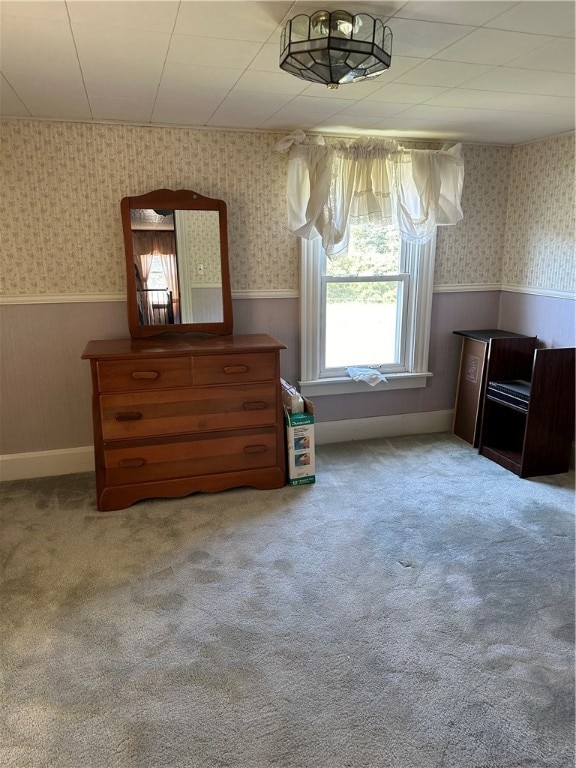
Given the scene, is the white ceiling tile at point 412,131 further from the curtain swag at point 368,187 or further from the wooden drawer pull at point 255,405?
the wooden drawer pull at point 255,405

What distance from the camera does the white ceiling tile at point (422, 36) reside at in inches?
71.4

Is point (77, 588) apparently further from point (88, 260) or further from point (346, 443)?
point (346, 443)

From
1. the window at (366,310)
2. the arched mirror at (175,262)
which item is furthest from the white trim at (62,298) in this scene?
the window at (366,310)

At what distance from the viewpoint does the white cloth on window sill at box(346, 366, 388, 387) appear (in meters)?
3.91

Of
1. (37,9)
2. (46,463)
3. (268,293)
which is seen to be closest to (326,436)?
(268,293)

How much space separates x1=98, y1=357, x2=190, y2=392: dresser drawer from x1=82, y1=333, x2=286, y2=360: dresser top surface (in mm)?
42

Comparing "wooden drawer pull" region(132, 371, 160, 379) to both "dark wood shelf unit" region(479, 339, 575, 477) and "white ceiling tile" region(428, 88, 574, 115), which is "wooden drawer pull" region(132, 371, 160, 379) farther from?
"dark wood shelf unit" region(479, 339, 575, 477)

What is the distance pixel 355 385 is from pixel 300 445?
0.88m

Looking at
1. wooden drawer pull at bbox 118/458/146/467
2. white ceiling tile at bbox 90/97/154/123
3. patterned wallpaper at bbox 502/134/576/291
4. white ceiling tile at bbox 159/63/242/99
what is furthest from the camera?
patterned wallpaper at bbox 502/134/576/291

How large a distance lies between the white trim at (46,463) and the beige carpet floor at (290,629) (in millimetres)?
190

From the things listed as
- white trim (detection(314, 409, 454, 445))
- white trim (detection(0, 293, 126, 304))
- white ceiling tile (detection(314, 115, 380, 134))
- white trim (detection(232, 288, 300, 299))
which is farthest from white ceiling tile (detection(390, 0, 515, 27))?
white trim (detection(314, 409, 454, 445))

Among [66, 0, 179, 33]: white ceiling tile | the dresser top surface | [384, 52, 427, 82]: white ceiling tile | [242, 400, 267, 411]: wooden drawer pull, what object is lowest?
[242, 400, 267, 411]: wooden drawer pull

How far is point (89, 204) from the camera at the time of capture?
325cm

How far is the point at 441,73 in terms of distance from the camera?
230cm
